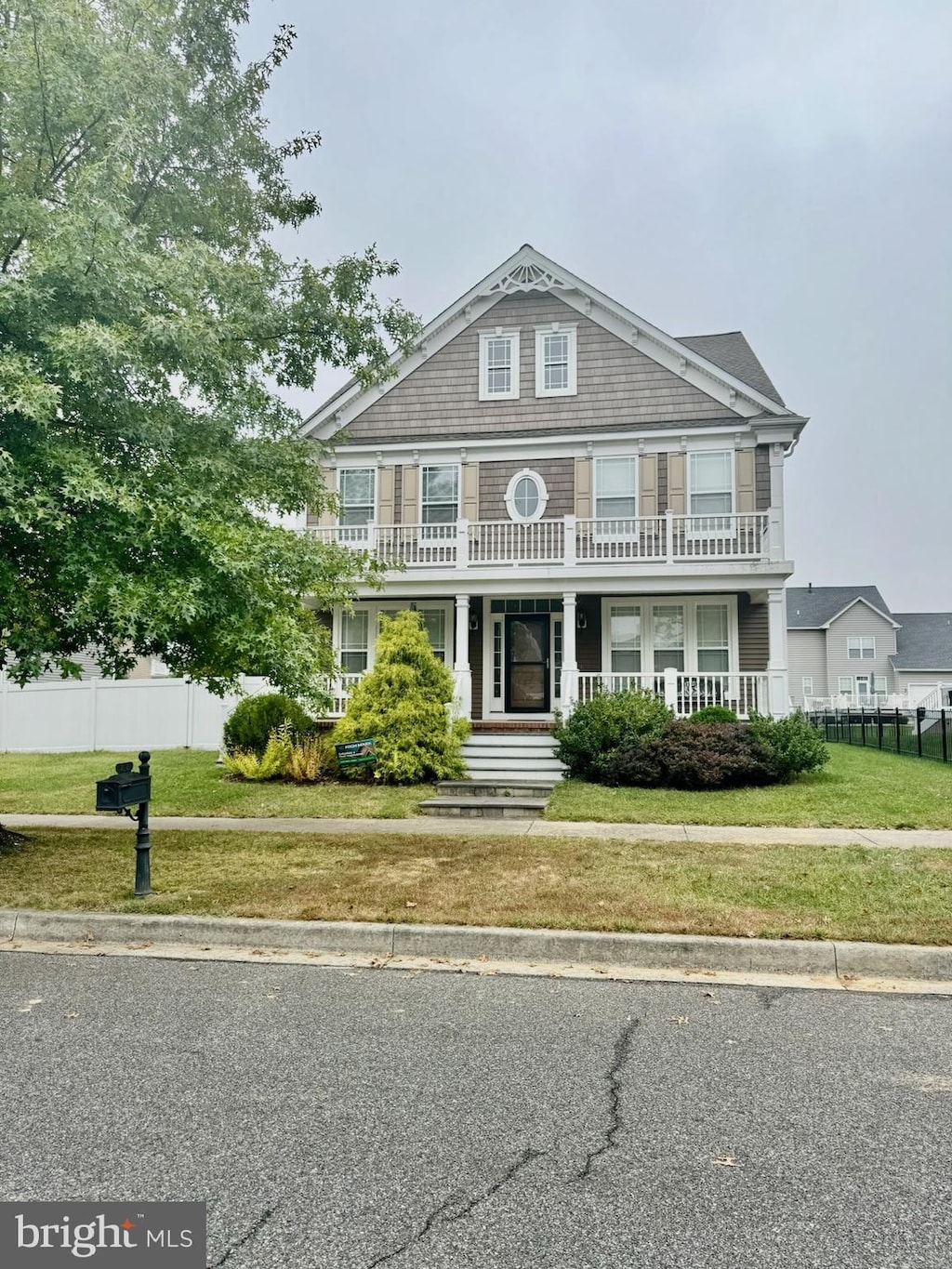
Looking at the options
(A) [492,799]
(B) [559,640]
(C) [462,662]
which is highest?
(B) [559,640]

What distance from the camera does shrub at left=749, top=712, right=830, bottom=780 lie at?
40.2 feet

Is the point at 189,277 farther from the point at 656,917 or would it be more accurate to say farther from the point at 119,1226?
the point at 119,1226

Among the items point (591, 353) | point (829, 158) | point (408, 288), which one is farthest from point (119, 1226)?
point (408, 288)

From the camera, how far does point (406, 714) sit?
1281cm

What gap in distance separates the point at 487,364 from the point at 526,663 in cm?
655

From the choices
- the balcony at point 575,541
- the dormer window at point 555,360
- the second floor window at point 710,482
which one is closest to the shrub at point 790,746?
the balcony at point 575,541

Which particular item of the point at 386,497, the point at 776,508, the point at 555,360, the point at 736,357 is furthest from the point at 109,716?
the point at 736,357

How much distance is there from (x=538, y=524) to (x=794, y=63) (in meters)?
10.0

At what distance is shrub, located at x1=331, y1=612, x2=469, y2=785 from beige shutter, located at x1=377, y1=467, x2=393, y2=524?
4.73m

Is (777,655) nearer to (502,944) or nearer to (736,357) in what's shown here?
(736,357)

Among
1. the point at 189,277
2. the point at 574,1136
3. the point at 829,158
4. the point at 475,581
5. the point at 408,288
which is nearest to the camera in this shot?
the point at 574,1136

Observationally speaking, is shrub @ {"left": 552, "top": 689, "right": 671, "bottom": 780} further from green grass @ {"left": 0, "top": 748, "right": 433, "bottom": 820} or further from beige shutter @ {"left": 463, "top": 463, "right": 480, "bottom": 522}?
beige shutter @ {"left": 463, "top": 463, "right": 480, "bottom": 522}

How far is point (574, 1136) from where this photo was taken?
3172 millimetres


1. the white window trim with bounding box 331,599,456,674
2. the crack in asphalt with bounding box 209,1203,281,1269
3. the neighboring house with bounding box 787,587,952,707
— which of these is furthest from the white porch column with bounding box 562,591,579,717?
the neighboring house with bounding box 787,587,952,707
